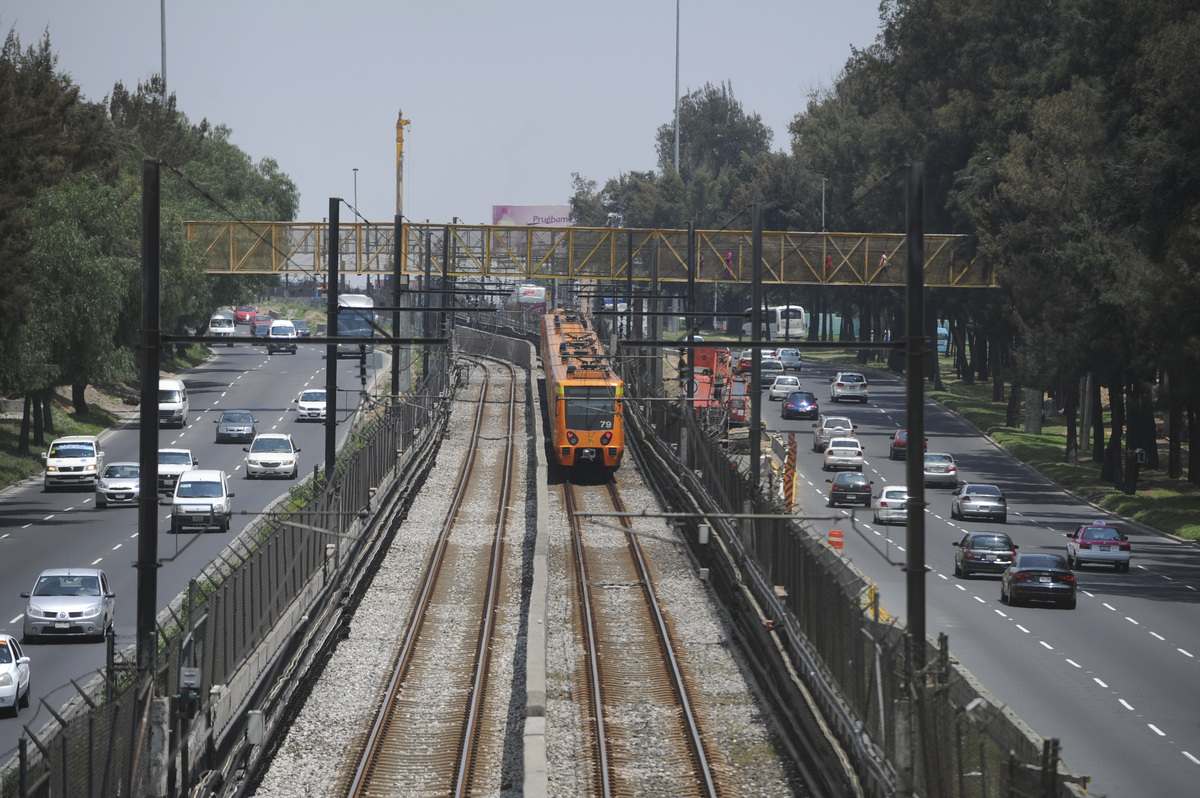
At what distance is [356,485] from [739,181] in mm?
130670

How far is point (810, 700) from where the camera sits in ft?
69.1

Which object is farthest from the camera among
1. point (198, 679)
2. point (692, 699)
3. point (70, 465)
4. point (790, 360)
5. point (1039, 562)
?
point (790, 360)

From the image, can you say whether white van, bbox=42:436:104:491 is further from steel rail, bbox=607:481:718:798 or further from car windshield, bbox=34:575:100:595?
car windshield, bbox=34:575:100:595

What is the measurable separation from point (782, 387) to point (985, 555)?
152ft

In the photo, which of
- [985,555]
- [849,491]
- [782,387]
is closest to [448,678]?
[985,555]

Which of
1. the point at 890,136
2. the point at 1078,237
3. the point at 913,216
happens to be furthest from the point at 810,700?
the point at 890,136

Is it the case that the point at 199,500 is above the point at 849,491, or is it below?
above

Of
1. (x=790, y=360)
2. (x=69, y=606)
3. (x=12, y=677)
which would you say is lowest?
(x=12, y=677)

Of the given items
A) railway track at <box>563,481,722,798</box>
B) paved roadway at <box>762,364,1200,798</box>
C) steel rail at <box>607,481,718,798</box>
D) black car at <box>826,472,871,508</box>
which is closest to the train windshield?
steel rail at <box>607,481,718,798</box>

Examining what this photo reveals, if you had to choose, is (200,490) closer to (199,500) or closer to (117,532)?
(199,500)

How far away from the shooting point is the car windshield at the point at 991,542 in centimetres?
4219

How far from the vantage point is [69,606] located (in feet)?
99.5

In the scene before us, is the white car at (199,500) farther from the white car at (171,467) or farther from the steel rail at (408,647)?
the white car at (171,467)

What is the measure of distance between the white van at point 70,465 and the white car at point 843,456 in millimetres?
28494
